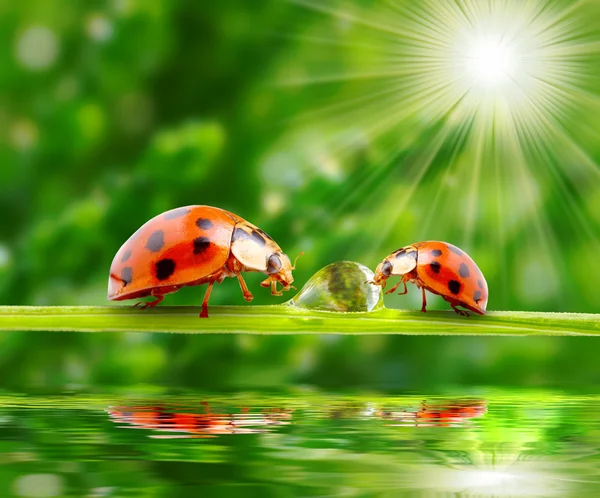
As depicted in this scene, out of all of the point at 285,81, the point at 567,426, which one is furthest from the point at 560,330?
the point at 285,81

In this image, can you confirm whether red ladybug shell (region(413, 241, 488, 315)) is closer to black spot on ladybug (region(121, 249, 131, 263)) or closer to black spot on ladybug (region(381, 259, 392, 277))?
black spot on ladybug (region(381, 259, 392, 277))

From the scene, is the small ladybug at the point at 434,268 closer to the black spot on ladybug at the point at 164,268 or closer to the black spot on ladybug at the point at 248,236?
the black spot on ladybug at the point at 248,236

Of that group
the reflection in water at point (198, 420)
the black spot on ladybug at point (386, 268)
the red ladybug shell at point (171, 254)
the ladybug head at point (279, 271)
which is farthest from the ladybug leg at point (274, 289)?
the reflection in water at point (198, 420)

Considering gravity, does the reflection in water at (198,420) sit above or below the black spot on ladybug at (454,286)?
below

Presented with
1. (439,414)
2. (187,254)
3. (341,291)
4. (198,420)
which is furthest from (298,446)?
(187,254)

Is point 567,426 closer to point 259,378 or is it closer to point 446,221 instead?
point 259,378

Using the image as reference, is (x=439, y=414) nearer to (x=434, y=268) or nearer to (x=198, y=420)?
(x=198, y=420)

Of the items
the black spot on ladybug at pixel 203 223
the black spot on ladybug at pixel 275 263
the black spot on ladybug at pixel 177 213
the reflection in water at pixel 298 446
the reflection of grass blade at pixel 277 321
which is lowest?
the reflection in water at pixel 298 446

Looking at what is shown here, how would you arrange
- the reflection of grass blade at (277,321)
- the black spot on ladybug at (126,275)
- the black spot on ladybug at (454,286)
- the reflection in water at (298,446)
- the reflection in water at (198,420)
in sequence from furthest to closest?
the black spot on ladybug at (454,286) < the black spot on ladybug at (126,275) < the reflection of grass blade at (277,321) < the reflection in water at (198,420) < the reflection in water at (298,446)
